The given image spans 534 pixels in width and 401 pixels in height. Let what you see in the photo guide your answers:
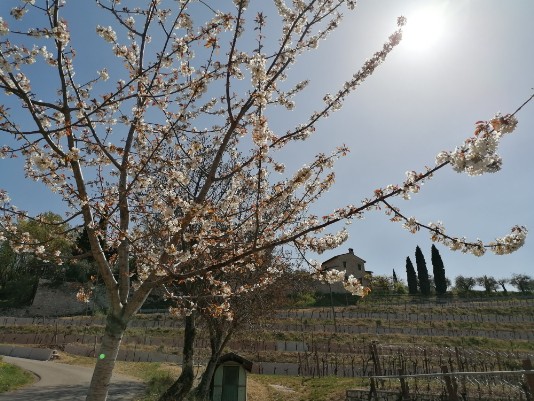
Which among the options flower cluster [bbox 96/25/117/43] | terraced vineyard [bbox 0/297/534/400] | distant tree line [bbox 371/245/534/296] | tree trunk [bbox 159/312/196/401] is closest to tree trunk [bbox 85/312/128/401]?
flower cluster [bbox 96/25/117/43]

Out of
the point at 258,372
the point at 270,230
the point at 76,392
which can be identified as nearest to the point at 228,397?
the point at 76,392

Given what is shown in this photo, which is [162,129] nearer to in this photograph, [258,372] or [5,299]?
[258,372]

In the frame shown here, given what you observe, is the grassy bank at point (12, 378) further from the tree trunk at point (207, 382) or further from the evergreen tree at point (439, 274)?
the evergreen tree at point (439, 274)

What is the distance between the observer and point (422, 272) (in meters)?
76.7

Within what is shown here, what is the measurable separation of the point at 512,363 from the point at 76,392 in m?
29.6

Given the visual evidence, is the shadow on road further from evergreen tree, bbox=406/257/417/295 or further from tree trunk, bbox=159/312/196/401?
evergreen tree, bbox=406/257/417/295

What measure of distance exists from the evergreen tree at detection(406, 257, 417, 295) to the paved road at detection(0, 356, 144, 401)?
68460 mm

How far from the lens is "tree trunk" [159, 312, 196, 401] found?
1543cm

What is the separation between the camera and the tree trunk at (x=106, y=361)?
4.66 m

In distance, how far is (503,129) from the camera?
132 inches

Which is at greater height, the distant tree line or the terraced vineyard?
the distant tree line

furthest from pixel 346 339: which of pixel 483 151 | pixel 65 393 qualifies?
pixel 483 151

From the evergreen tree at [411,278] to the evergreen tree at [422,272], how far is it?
195 centimetres

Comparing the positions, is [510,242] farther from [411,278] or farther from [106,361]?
[411,278]
